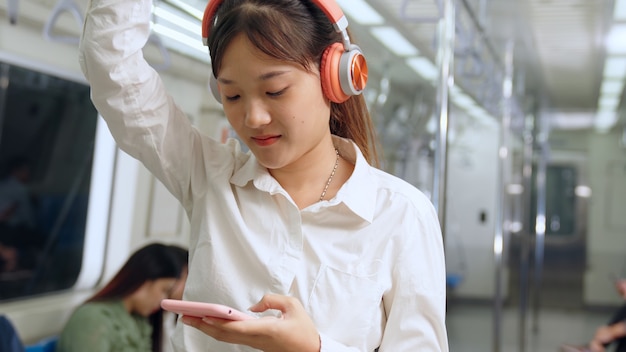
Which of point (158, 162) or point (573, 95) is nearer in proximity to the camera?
point (158, 162)

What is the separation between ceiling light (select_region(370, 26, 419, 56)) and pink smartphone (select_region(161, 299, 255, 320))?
2.30m

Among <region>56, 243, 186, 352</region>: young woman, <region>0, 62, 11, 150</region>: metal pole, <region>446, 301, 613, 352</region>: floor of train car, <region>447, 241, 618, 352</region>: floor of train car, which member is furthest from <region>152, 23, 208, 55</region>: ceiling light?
<region>447, 241, 618, 352</region>: floor of train car

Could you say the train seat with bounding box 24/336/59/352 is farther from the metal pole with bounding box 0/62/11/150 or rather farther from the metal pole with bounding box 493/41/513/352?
the metal pole with bounding box 493/41/513/352

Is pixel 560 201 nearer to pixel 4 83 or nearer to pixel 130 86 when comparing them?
pixel 4 83

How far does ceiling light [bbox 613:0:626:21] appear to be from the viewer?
489 cm

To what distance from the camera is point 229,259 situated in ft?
3.65

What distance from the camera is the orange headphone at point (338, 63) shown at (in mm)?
1116

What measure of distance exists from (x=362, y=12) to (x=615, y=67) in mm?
3989

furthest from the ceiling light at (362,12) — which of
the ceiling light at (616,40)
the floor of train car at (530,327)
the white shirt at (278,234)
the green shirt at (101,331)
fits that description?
the ceiling light at (616,40)

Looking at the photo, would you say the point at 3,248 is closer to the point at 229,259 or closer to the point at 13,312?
the point at 13,312

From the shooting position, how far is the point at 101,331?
2.78 meters

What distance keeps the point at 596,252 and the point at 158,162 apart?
24.3ft

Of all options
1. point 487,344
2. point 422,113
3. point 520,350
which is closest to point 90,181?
point 422,113

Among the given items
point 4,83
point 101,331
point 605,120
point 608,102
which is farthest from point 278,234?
point 605,120
